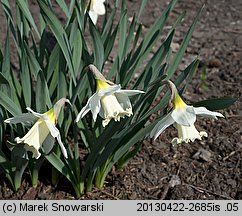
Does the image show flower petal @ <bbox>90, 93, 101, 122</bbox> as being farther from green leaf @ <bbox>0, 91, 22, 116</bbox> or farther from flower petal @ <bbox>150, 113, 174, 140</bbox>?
green leaf @ <bbox>0, 91, 22, 116</bbox>

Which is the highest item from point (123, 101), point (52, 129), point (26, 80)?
point (26, 80)

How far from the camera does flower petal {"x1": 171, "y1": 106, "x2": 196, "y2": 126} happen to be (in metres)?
1.75

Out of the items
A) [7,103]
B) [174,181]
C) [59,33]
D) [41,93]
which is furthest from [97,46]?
[174,181]

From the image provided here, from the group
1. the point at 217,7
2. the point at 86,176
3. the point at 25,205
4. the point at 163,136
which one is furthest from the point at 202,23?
the point at 25,205

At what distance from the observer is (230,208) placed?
2373 millimetres

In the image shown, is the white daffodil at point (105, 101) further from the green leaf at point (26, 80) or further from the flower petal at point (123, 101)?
the green leaf at point (26, 80)

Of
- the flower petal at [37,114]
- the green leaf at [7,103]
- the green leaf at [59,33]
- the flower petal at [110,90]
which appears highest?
the green leaf at [59,33]

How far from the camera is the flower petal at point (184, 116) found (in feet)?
5.74

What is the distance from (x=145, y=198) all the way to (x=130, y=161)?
250mm

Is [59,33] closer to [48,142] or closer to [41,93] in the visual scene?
[41,93]

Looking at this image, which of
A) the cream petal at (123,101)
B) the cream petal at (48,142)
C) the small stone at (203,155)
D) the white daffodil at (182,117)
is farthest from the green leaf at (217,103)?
the small stone at (203,155)

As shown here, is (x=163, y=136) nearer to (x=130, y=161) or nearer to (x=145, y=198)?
(x=130, y=161)

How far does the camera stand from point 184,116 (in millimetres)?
1756

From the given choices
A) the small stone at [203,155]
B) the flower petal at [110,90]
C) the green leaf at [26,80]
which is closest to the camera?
the flower petal at [110,90]
